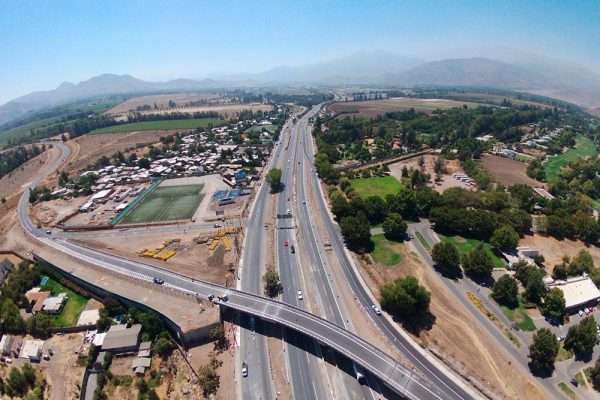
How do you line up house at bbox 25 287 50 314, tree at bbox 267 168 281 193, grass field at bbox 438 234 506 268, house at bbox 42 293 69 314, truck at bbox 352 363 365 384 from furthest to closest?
tree at bbox 267 168 281 193
grass field at bbox 438 234 506 268
house at bbox 25 287 50 314
house at bbox 42 293 69 314
truck at bbox 352 363 365 384

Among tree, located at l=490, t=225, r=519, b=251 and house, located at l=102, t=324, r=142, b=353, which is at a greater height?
tree, located at l=490, t=225, r=519, b=251

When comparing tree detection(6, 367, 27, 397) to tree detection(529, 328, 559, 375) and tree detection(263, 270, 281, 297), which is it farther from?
tree detection(529, 328, 559, 375)

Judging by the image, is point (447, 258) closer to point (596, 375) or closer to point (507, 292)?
point (507, 292)

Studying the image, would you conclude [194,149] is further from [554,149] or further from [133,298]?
[554,149]

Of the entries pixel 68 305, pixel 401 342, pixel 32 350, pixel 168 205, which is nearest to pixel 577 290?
pixel 401 342

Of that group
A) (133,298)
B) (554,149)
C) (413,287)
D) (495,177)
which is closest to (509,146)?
(554,149)

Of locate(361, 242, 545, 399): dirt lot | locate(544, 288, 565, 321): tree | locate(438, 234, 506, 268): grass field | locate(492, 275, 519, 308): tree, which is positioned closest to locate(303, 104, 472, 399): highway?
locate(361, 242, 545, 399): dirt lot
